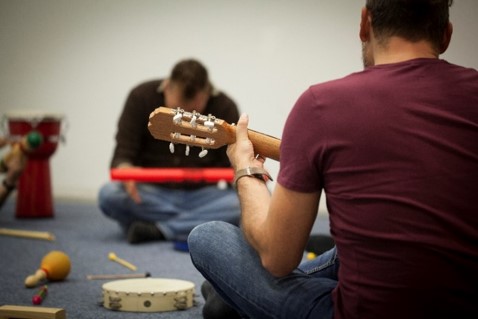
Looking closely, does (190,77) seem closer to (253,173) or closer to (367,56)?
(253,173)

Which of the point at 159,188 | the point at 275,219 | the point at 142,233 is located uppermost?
the point at 275,219

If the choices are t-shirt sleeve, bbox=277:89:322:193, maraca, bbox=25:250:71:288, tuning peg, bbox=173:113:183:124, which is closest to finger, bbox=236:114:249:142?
tuning peg, bbox=173:113:183:124

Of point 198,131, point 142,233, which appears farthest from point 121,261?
point 198,131

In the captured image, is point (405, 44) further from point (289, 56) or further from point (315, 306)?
point (289, 56)

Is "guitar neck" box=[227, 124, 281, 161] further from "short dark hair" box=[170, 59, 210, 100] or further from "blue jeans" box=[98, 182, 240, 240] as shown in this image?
"blue jeans" box=[98, 182, 240, 240]

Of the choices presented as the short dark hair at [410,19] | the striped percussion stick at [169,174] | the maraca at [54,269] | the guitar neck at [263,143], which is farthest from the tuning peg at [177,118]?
the striped percussion stick at [169,174]

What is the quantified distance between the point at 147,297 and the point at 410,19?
1.29m

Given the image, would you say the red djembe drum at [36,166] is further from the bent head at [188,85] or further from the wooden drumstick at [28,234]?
the bent head at [188,85]

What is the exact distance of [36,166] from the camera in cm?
473

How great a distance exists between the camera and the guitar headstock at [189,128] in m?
1.77

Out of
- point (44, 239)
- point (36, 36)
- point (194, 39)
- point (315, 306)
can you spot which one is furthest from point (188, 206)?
point (315, 306)

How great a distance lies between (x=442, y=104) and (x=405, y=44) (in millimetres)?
140

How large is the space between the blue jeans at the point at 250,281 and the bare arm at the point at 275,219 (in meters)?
0.05

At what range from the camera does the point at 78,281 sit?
112 inches
